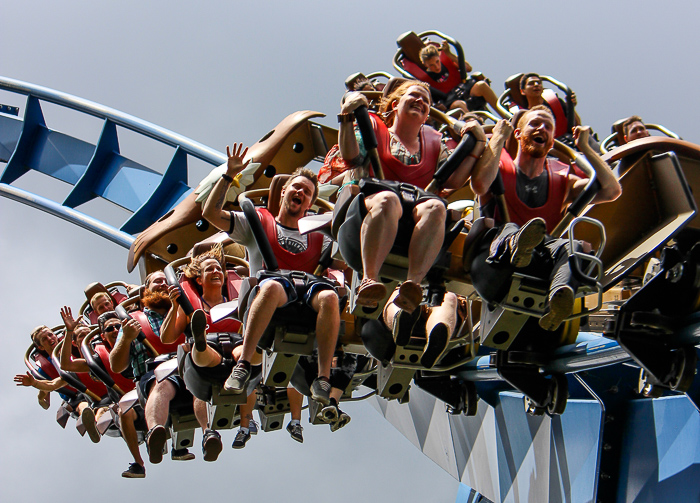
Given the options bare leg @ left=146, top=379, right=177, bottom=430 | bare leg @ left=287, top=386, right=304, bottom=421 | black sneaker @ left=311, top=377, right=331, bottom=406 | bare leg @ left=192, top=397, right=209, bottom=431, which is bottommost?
bare leg @ left=287, top=386, right=304, bottom=421

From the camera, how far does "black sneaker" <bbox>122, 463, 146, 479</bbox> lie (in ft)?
21.4

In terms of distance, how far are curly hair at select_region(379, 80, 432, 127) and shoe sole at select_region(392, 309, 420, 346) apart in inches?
39.6

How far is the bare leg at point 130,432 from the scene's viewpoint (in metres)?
6.55

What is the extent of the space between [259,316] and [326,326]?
Answer: 348mm

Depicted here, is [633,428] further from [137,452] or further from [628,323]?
[137,452]

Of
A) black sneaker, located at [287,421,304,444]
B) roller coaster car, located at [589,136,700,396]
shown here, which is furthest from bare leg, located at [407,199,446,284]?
black sneaker, located at [287,421,304,444]

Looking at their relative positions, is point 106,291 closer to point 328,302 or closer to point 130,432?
point 130,432

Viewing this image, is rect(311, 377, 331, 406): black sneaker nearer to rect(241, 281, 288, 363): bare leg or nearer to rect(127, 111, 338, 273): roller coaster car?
rect(241, 281, 288, 363): bare leg

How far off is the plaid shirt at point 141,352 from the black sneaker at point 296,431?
111cm

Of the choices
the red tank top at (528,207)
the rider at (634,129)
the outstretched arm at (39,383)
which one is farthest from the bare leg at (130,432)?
the rider at (634,129)

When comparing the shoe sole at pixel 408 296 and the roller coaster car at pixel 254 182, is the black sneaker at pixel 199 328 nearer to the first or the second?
the shoe sole at pixel 408 296

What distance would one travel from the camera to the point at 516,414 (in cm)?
632

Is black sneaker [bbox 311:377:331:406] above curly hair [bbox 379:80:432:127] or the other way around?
the other way around

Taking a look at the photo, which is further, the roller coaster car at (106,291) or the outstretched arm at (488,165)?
the roller coaster car at (106,291)
